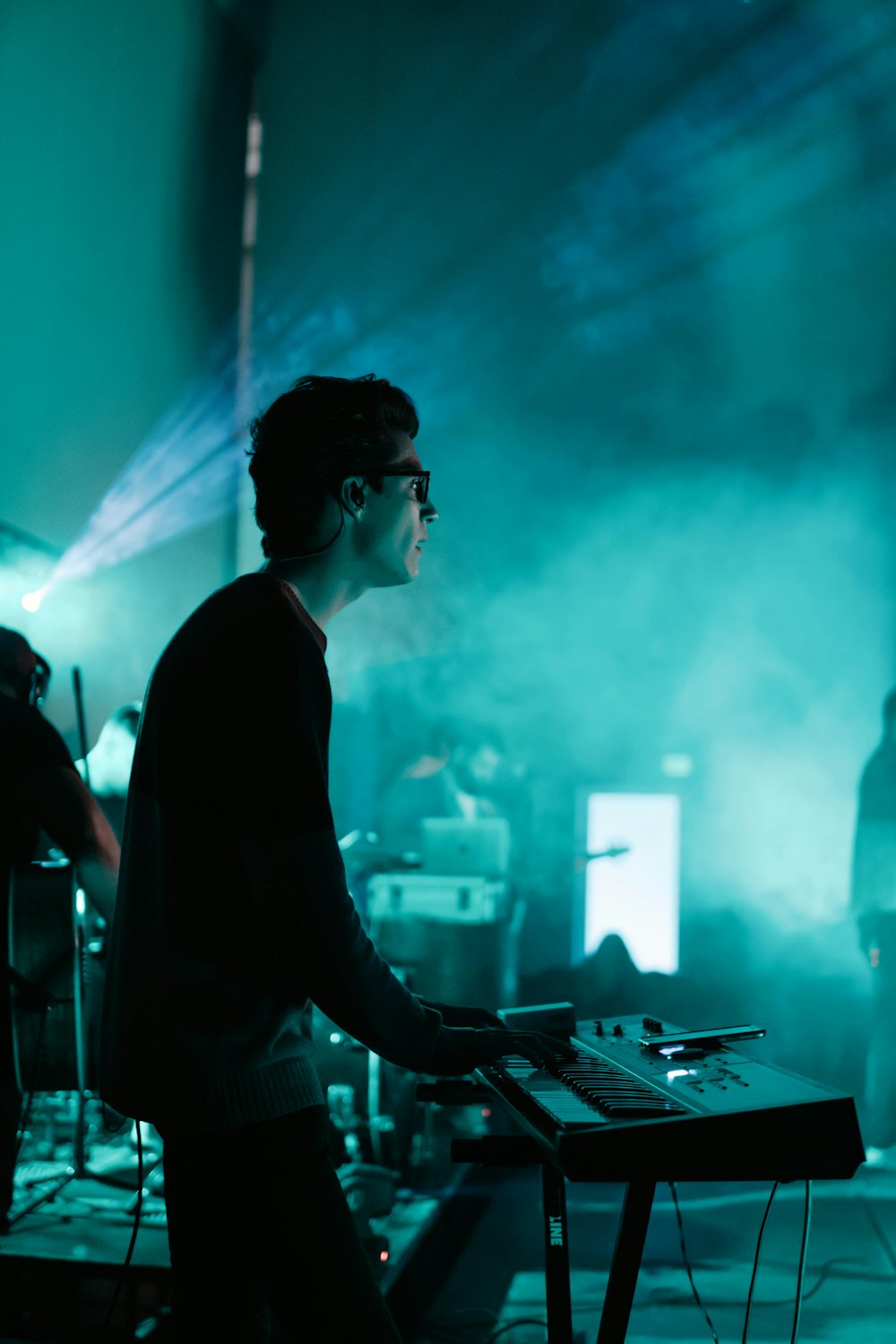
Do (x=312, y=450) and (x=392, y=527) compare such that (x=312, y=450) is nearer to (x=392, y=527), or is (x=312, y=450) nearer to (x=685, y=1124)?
(x=392, y=527)

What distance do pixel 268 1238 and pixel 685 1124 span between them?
406 mm

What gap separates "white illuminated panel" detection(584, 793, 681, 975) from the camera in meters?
4.83

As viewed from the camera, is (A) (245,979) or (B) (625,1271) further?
(B) (625,1271)

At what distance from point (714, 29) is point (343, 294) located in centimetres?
221

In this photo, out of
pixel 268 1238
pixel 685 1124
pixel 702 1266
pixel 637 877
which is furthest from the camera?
pixel 637 877

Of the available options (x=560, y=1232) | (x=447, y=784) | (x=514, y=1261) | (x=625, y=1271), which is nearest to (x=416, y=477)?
(x=560, y=1232)

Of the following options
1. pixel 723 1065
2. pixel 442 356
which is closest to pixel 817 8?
pixel 442 356

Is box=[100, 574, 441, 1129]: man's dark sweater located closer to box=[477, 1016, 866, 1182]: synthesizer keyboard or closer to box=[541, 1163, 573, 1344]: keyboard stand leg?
box=[477, 1016, 866, 1182]: synthesizer keyboard

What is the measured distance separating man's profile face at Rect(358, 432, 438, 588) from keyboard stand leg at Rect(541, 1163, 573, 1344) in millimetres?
681

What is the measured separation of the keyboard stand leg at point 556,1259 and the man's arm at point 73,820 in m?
1.21

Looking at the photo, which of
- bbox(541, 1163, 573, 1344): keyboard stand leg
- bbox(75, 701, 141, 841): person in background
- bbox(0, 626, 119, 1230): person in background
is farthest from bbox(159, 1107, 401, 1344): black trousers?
bbox(75, 701, 141, 841): person in background

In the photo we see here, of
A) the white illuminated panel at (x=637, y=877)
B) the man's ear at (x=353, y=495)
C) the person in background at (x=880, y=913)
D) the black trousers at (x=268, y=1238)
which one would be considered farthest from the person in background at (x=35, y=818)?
the person in background at (x=880, y=913)

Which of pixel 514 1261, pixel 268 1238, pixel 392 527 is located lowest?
pixel 514 1261

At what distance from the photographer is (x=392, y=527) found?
1099 mm
